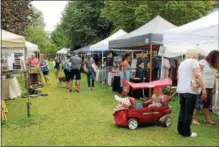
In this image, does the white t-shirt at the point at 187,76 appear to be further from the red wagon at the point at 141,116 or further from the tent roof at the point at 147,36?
the tent roof at the point at 147,36

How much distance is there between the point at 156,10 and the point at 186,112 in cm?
2208

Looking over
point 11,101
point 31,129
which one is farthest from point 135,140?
point 11,101

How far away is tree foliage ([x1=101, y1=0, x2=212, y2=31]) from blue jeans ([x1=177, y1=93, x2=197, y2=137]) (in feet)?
67.9

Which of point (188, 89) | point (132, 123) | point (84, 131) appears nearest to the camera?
point (188, 89)

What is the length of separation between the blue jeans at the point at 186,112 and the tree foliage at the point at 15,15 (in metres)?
12.7

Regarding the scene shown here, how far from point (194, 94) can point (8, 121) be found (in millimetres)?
4472

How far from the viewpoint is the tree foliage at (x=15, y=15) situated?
1733cm

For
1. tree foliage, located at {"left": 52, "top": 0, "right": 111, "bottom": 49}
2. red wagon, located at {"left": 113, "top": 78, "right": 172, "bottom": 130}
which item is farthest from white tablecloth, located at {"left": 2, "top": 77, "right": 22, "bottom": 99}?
tree foliage, located at {"left": 52, "top": 0, "right": 111, "bottom": 49}

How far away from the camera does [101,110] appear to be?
9586 mm

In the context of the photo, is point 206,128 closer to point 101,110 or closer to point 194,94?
point 194,94

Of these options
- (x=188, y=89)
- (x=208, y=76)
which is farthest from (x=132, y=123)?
(x=208, y=76)

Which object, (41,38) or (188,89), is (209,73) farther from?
(41,38)

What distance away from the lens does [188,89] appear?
20.8ft

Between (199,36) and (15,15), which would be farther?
(15,15)
